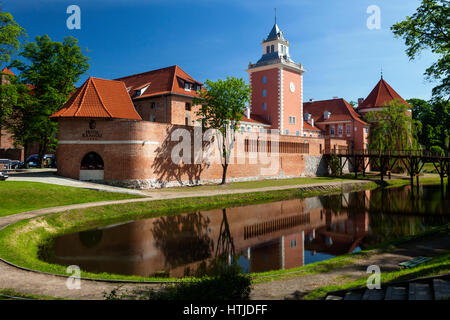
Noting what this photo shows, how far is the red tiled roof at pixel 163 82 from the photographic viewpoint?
34.1m

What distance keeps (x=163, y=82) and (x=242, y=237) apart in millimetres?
24375

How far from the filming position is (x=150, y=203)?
20625 millimetres

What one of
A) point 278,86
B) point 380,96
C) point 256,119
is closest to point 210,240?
point 256,119

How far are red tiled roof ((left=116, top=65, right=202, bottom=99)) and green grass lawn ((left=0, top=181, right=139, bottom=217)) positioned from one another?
1499 cm

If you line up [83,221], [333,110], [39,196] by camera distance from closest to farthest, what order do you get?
[83,221] < [39,196] < [333,110]

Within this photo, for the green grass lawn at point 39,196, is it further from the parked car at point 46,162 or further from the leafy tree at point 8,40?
the parked car at point 46,162

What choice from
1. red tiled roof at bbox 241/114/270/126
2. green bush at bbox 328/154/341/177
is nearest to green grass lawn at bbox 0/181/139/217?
red tiled roof at bbox 241/114/270/126

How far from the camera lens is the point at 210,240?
14.6m

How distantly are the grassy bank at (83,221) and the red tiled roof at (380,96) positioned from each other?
32.0 metres

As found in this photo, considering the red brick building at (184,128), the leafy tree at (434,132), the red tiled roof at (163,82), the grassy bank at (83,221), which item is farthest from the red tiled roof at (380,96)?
the grassy bank at (83,221)

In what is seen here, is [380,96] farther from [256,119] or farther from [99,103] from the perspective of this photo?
[99,103]
